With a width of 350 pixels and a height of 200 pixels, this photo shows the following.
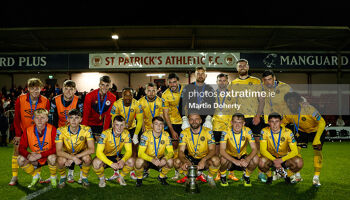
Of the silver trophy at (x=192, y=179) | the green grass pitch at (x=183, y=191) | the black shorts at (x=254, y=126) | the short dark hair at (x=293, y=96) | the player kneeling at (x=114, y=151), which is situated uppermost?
the short dark hair at (x=293, y=96)

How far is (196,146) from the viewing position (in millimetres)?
4766

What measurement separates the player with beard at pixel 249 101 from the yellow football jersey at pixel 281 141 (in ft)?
1.41

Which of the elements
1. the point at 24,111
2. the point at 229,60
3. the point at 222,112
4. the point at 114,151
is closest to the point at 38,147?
the point at 24,111

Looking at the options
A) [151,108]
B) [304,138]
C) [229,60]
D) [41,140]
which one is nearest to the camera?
[41,140]

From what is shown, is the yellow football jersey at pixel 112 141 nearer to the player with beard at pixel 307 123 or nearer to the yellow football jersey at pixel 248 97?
the yellow football jersey at pixel 248 97

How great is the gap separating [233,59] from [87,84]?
30.9ft

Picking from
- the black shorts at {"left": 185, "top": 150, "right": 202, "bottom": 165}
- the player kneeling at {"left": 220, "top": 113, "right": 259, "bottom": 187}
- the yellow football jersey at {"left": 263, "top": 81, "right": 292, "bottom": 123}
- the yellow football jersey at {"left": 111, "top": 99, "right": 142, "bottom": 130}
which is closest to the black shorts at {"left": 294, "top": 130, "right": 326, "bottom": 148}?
the yellow football jersey at {"left": 263, "top": 81, "right": 292, "bottom": 123}

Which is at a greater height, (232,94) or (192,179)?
(232,94)

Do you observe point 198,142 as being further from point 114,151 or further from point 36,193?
point 36,193

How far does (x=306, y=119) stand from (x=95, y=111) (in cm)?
398

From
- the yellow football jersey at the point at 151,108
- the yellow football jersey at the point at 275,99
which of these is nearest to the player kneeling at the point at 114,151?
the yellow football jersey at the point at 151,108

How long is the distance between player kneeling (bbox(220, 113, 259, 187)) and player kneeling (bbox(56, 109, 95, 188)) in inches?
87.7

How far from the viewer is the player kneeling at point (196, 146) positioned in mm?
4578

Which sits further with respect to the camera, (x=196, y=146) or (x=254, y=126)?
(x=254, y=126)
